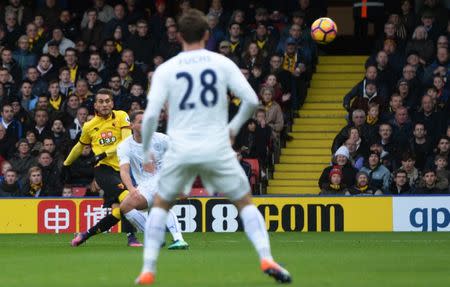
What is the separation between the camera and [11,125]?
23.3m

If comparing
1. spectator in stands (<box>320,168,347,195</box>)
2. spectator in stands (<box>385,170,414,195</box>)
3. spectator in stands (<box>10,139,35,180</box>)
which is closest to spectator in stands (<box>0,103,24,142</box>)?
spectator in stands (<box>10,139,35,180</box>)

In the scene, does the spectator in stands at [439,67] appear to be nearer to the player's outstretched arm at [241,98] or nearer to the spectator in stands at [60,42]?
the spectator in stands at [60,42]

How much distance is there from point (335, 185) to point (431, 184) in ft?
5.10

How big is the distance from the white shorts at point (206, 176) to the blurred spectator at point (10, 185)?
1192 centimetres

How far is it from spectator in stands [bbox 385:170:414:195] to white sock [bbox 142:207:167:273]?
1115cm

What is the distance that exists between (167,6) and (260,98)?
17.7ft

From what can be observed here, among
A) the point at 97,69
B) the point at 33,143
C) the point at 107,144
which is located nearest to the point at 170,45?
the point at 97,69

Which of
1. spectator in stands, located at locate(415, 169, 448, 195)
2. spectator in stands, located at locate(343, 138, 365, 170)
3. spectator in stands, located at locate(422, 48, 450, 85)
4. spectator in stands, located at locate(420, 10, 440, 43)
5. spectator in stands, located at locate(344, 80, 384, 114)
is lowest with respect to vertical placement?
spectator in stands, located at locate(415, 169, 448, 195)

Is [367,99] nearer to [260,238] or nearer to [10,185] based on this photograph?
[10,185]

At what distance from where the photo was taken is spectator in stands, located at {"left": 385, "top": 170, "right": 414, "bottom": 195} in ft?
68.9

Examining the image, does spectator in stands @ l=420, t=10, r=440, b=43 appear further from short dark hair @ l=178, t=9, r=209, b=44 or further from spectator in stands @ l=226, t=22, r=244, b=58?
short dark hair @ l=178, t=9, r=209, b=44

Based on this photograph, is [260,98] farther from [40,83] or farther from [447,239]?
[447,239]

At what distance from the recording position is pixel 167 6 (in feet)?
91.0

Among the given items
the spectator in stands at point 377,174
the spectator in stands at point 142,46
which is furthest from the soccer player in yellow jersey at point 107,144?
the spectator in stands at point 142,46
